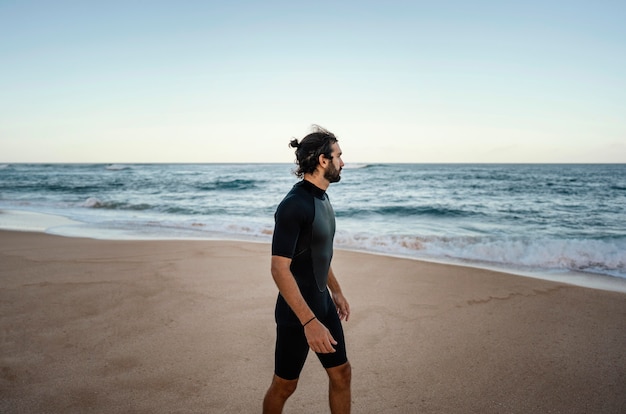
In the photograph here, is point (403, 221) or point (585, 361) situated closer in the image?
point (585, 361)

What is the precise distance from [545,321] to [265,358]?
3.06 m

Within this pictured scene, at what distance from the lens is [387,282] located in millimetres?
5926

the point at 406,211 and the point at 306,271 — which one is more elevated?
the point at 306,271

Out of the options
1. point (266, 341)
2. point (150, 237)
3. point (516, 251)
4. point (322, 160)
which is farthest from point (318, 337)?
point (150, 237)

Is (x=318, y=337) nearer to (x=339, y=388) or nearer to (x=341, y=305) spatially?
(x=339, y=388)

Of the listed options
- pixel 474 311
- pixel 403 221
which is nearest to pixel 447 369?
pixel 474 311

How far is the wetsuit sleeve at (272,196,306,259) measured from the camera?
1.96m

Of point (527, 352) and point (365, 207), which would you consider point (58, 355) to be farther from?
point (365, 207)

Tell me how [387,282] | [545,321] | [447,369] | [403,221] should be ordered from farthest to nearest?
[403,221] → [387,282] → [545,321] → [447,369]

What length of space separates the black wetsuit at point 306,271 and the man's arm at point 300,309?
14 centimetres

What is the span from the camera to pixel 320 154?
223 centimetres

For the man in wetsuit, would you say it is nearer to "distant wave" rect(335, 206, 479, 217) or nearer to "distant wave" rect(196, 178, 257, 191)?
"distant wave" rect(335, 206, 479, 217)

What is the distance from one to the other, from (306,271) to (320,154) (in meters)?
0.63

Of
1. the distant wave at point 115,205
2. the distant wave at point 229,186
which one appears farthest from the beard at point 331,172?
the distant wave at point 229,186
